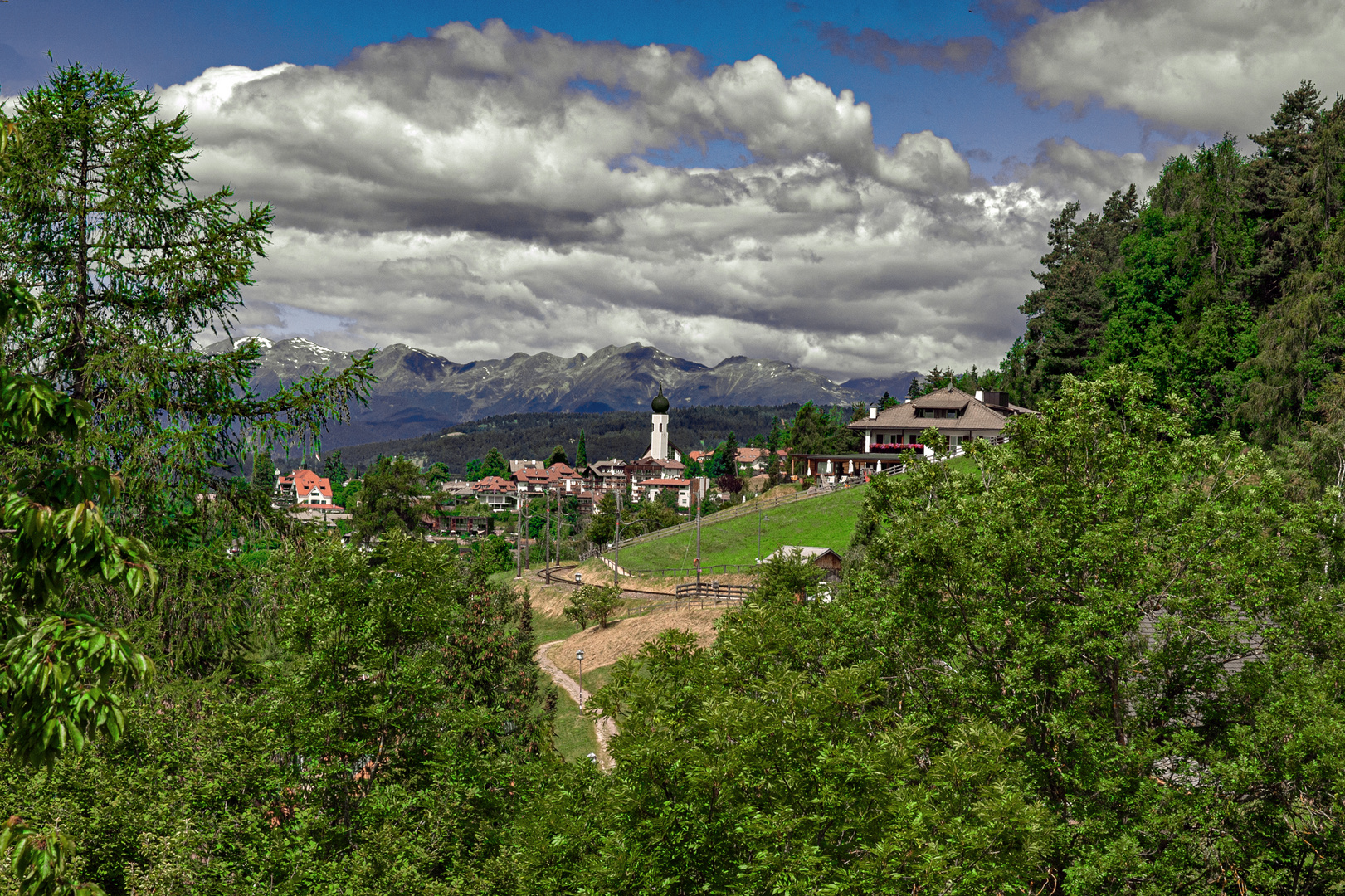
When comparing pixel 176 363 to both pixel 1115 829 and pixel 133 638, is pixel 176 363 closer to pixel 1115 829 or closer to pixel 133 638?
pixel 133 638

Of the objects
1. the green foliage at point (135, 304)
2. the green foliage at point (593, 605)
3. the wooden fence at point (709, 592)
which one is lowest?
the green foliage at point (593, 605)

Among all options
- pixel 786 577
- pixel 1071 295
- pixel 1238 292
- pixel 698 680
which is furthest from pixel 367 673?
pixel 1071 295

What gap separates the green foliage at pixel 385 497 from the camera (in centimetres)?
10162

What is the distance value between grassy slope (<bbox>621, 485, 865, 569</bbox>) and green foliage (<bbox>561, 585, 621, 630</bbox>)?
11969 mm

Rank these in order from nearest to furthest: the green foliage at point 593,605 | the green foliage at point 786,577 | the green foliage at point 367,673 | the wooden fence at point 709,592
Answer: the green foliage at point 367,673 → the green foliage at point 786,577 → the wooden fence at point 709,592 → the green foliage at point 593,605

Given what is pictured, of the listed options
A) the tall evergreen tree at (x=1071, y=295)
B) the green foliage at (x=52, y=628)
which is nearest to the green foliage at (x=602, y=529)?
the tall evergreen tree at (x=1071, y=295)

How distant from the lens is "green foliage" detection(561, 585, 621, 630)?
63.7m

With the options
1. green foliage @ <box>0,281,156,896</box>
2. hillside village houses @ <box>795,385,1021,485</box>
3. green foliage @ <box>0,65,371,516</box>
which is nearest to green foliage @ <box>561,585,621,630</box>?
hillside village houses @ <box>795,385,1021,485</box>

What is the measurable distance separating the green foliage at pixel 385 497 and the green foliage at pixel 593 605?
40712mm

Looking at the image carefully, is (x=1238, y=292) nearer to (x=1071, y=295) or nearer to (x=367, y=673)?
(x=1071, y=295)

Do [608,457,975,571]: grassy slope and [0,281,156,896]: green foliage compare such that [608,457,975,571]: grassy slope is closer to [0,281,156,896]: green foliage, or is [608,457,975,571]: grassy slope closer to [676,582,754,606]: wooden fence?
[676,582,754,606]: wooden fence

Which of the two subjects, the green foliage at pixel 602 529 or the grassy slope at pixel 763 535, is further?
the green foliage at pixel 602 529

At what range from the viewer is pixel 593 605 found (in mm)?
63969

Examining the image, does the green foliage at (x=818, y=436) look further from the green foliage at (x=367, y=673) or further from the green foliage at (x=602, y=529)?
the green foliage at (x=367, y=673)
